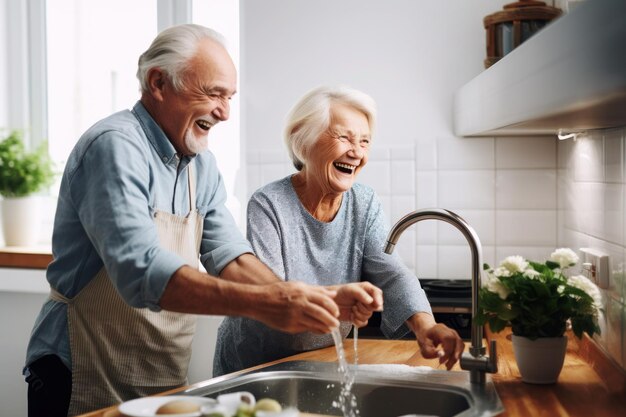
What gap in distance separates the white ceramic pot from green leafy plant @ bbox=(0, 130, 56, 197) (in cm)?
5

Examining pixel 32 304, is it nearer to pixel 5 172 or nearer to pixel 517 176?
pixel 5 172

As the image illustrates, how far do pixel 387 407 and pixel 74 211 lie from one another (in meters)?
0.85

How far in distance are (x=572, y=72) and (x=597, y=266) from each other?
99 centimetres

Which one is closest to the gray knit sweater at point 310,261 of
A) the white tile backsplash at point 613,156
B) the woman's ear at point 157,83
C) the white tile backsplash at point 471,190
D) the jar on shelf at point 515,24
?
the woman's ear at point 157,83

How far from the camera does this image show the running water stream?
154 centimetres

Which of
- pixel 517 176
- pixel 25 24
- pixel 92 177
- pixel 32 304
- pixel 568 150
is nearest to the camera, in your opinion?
pixel 92 177

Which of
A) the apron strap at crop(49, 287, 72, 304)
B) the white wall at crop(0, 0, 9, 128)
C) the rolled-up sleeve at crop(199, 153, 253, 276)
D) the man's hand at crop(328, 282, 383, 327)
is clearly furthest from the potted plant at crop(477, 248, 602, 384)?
the white wall at crop(0, 0, 9, 128)

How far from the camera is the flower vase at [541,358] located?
5.54 ft

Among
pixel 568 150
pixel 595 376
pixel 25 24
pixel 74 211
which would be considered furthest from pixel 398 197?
pixel 25 24

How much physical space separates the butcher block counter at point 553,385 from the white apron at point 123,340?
333mm

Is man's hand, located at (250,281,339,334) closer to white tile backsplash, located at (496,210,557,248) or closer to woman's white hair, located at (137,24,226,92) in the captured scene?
woman's white hair, located at (137,24,226,92)

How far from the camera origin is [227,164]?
359 cm

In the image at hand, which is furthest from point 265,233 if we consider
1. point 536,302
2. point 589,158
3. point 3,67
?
point 3,67

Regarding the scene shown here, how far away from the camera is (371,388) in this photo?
1.75 metres
